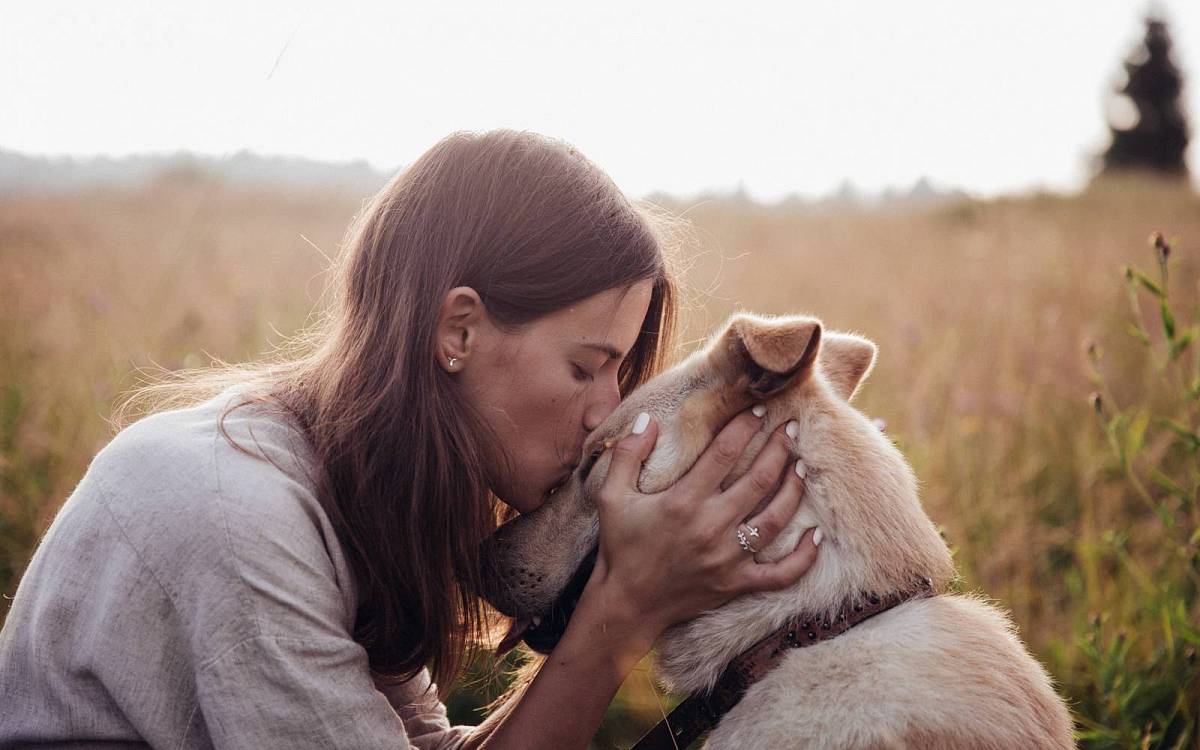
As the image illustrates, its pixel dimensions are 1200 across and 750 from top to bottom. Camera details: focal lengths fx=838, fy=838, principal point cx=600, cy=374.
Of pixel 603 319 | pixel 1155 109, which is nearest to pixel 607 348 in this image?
pixel 603 319

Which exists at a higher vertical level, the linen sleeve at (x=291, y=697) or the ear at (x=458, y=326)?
the ear at (x=458, y=326)

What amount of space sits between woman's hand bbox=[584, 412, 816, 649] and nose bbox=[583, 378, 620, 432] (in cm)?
26

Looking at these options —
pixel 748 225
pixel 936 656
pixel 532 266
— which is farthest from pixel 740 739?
pixel 748 225

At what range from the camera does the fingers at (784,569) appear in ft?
6.36

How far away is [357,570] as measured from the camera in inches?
80.4

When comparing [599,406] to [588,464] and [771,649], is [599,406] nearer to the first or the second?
[588,464]

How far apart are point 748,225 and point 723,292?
578cm

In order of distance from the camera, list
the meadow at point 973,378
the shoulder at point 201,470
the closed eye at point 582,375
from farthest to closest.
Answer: the meadow at point 973,378 < the closed eye at point 582,375 < the shoulder at point 201,470

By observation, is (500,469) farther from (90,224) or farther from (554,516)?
(90,224)

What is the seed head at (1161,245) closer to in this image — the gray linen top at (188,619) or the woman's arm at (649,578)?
the woman's arm at (649,578)

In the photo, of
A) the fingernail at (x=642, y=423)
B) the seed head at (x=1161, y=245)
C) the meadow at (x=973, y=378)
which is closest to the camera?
the fingernail at (x=642, y=423)

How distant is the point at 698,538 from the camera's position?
1969 millimetres

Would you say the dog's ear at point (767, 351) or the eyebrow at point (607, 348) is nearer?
the dog's ear at point (767, 351)

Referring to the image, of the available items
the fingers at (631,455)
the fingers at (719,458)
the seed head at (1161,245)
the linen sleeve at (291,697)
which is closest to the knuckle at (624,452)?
the fingers at (631,455)
